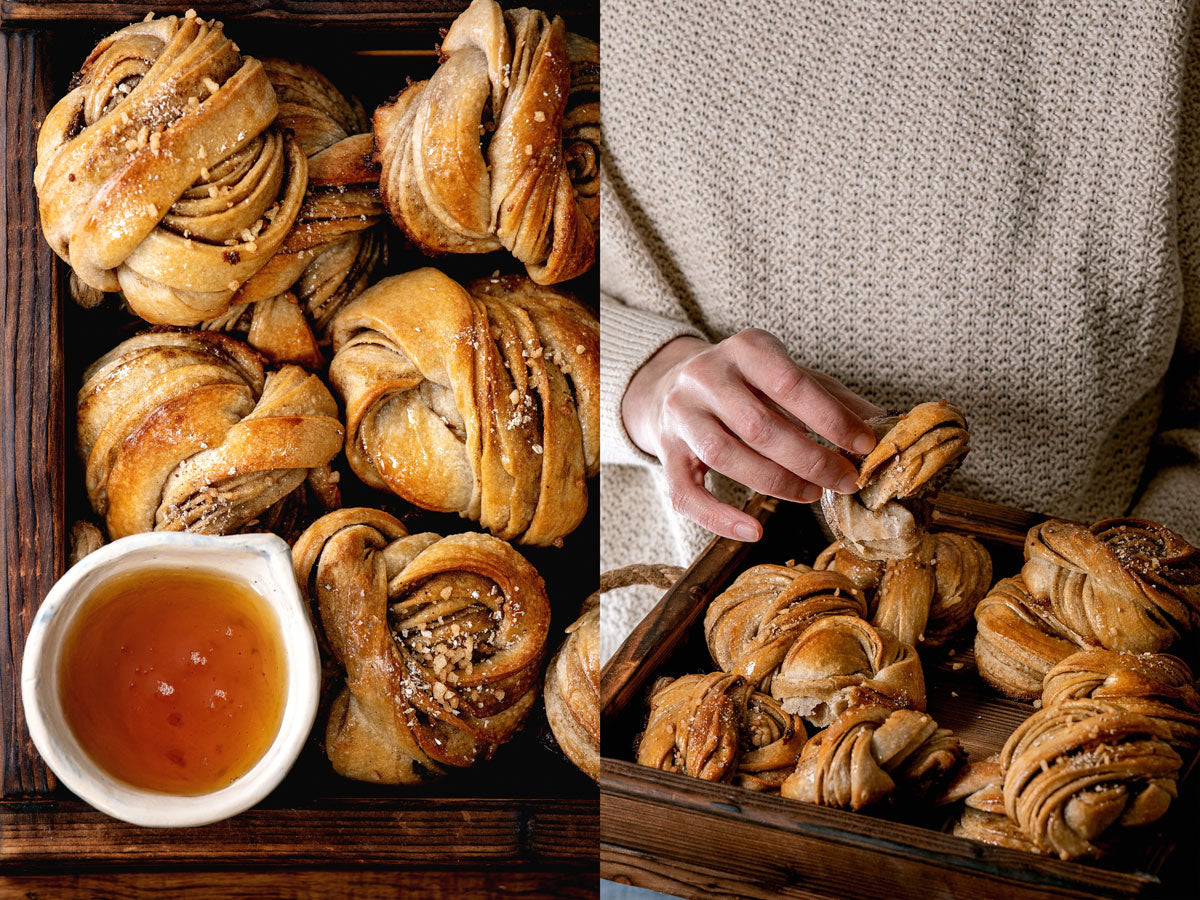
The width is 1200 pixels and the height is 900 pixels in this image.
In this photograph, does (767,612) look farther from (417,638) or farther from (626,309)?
(626,309)

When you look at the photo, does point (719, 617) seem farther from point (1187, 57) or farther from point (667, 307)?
point (1187, 57)

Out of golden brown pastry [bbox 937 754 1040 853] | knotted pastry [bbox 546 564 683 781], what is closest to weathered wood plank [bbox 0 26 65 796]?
knotted pastry [bbox 546 564 683 781]

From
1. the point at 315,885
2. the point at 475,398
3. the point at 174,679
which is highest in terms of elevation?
the point at 475,398

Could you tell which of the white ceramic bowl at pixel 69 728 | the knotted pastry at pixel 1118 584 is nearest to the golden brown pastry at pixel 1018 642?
the knotted pastry at pixel 1118 584

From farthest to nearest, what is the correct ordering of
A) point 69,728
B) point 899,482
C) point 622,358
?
point 622,358 → point 899,482 → point 69,728

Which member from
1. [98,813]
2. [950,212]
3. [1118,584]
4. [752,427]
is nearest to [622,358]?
[752,427]

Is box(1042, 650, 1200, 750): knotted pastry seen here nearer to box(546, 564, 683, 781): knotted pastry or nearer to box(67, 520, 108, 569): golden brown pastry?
box(546, 564, 683, 781): knotted pastry

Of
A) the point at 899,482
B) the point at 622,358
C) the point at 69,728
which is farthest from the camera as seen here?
the point at 622,358

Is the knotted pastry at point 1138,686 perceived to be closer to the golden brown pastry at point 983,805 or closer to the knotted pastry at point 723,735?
the golden brown pastry at point 983,805
